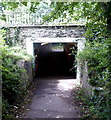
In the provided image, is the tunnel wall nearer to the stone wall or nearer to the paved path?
the stone wall

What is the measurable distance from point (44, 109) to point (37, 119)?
0.61 m

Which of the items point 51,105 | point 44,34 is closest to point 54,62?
point 44,34

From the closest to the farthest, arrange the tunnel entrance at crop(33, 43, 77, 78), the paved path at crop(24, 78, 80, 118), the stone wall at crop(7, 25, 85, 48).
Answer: the paved path at crop(24, 78, 80, 118) → the stone wall at crop(7, 25, 85, 48) → the tunnel entrance at crop(33, 43, 77, 78)

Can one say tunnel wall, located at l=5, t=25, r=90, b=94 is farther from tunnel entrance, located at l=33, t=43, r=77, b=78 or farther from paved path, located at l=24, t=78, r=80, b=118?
paved path, located at l=24, t=78, r=80, b=118

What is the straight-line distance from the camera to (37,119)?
3.47 metres

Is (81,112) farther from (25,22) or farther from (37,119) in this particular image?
(25,22)

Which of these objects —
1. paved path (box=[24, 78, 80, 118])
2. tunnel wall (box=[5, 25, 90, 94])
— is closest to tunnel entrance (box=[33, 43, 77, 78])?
tunnel wall (box=[5, 25, 90, 94])

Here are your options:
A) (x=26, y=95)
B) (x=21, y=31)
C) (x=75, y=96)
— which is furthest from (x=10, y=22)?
(x=75, y=96)

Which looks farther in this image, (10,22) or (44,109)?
(10,22)

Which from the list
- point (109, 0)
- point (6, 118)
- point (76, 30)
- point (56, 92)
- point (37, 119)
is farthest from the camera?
point (76, 30)

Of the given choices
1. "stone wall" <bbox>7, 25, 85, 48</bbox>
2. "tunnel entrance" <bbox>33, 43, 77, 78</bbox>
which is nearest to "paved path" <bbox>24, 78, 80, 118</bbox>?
"stone wall" <bbox>7, 25, 85, 48</bbox>

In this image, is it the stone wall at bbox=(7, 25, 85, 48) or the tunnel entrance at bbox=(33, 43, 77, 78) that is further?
the tunnel entrance at bbox=(33, 43, 77, 78)

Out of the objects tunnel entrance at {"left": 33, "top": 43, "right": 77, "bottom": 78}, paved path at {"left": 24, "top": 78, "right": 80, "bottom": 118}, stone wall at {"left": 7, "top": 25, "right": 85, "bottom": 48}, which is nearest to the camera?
paved path at {"left": 24, "top": 78, "right": 80, "bottom": 118}

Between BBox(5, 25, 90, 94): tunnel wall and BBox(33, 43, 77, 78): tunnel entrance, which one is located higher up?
BBox(5, 25, 90, 94): tunnel wall
